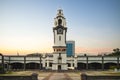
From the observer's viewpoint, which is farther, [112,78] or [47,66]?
[47,66]

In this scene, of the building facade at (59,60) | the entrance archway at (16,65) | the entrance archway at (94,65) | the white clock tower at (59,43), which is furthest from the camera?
the entrance archway at (94,65)

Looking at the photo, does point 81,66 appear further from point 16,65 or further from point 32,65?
point 16,65

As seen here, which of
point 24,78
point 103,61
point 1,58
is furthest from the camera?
point 103,61

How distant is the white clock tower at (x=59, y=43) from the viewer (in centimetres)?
8919

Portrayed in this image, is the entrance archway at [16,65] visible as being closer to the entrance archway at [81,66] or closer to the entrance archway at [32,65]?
the entrance archway at [32,65]

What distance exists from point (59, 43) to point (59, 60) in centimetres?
545

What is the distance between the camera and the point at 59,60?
89.6 m

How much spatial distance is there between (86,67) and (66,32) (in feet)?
45.6

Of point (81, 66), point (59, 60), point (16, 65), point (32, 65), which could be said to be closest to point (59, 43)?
point (59, 60)

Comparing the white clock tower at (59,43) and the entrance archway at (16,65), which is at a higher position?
the white clock tower at (59,43)

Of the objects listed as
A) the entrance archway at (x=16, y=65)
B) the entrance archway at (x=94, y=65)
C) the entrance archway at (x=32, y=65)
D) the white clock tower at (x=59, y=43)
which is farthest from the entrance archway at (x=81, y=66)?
the entrance archway at (x=16, y=65)

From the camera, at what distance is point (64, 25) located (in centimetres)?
9156

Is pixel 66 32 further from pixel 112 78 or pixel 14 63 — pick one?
pixel 112 78

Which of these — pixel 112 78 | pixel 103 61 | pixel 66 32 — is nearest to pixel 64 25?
pixel 66 32
